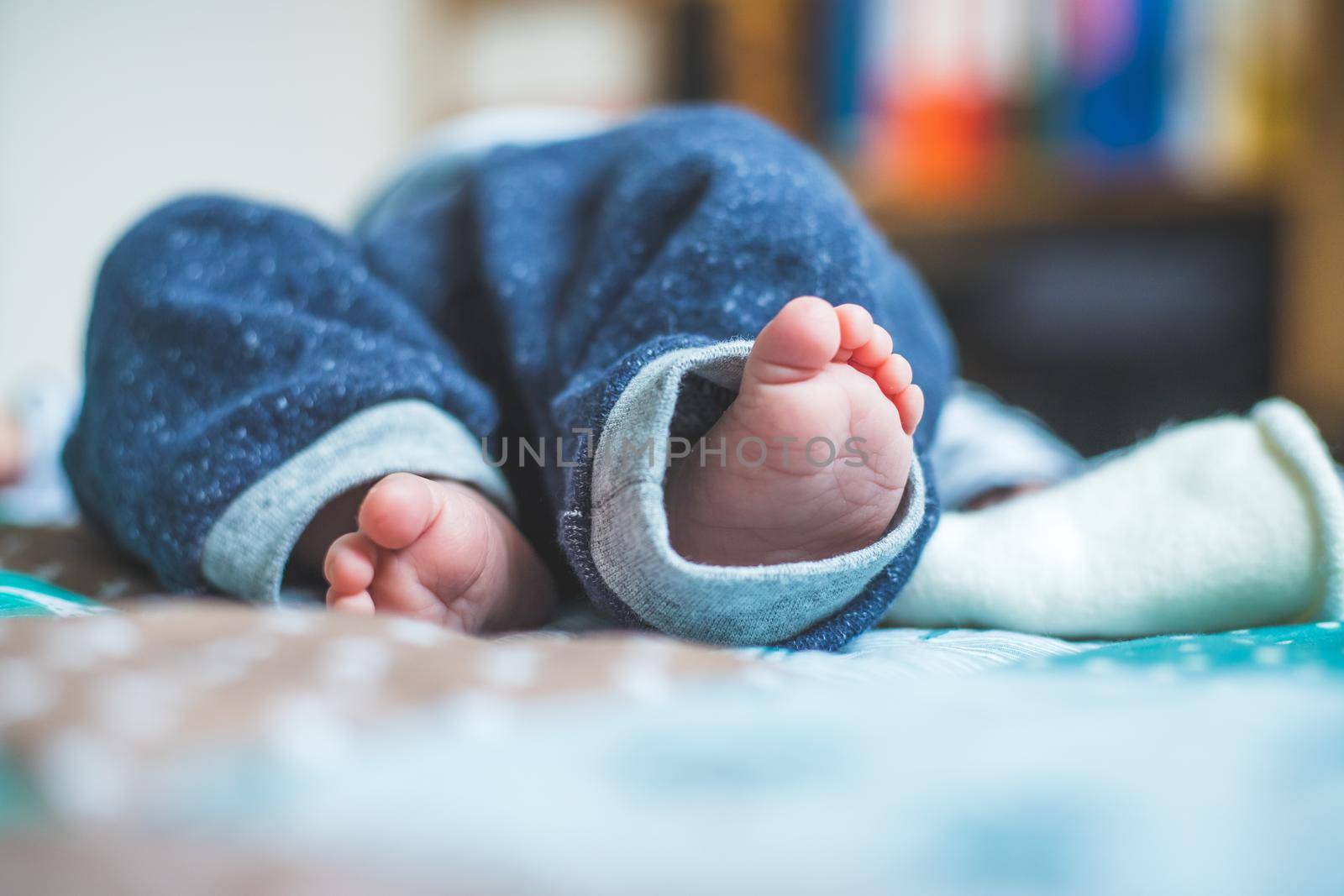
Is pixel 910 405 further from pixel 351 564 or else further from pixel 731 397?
pixel 351 564

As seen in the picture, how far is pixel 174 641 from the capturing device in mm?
285

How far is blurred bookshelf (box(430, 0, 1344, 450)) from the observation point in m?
1.78

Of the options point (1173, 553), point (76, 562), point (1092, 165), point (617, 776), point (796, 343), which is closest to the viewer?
point (617, 776)

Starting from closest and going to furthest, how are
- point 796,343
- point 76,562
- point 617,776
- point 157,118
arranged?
point 617,776 → point 796,343 → point 76,562 → point 157,118

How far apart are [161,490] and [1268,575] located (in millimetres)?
521

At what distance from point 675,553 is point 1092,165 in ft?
5.90

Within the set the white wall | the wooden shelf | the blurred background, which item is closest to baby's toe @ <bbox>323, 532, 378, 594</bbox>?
the blurred background

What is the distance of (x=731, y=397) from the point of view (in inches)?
17.1

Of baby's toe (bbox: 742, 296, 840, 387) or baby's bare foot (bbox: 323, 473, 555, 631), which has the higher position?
baby's toe (bbox: 742, 296, 840, 387)

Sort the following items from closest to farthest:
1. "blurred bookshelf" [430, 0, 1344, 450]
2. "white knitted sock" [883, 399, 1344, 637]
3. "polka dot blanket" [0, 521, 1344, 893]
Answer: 1. "polka dot blanket" [0, 521, 1344, 893]
2. "white knitted sock" [883, 399, 1344, 637]
3. "blurred bookshelf" [430, 0, 1344, 450]

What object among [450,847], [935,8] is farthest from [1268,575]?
[935,8]

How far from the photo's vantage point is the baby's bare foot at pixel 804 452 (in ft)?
1.23

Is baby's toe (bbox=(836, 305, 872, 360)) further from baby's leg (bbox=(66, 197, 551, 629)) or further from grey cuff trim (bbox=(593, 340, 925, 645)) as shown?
baby's leg (bbox=(66, 197, 551, 629))

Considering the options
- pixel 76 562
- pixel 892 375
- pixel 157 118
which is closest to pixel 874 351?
pixel 892 375
